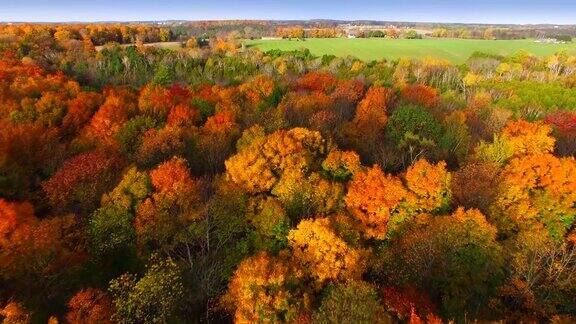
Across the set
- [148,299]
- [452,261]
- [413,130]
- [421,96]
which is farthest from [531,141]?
[148,299]

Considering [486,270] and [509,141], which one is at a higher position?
[509,141]

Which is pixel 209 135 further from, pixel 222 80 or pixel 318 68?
pixel 318 68

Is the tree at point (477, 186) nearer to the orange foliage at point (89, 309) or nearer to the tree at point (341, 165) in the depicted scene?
the tree at point (341, 165)

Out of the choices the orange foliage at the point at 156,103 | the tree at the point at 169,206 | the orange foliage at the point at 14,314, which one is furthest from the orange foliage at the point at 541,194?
the orange foliage at the point at 156,103

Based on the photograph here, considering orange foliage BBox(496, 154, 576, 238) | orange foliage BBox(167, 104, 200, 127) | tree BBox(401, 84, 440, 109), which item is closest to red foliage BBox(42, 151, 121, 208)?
orange foliage BBox(167, 104, 200, 127)

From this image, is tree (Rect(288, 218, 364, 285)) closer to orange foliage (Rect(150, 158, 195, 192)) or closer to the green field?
orange foliage (Rect(150, 158, 195, 192))

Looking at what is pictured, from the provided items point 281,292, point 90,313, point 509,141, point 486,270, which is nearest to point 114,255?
point 90,313

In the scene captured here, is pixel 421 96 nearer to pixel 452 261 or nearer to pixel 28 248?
pixel 452 261
